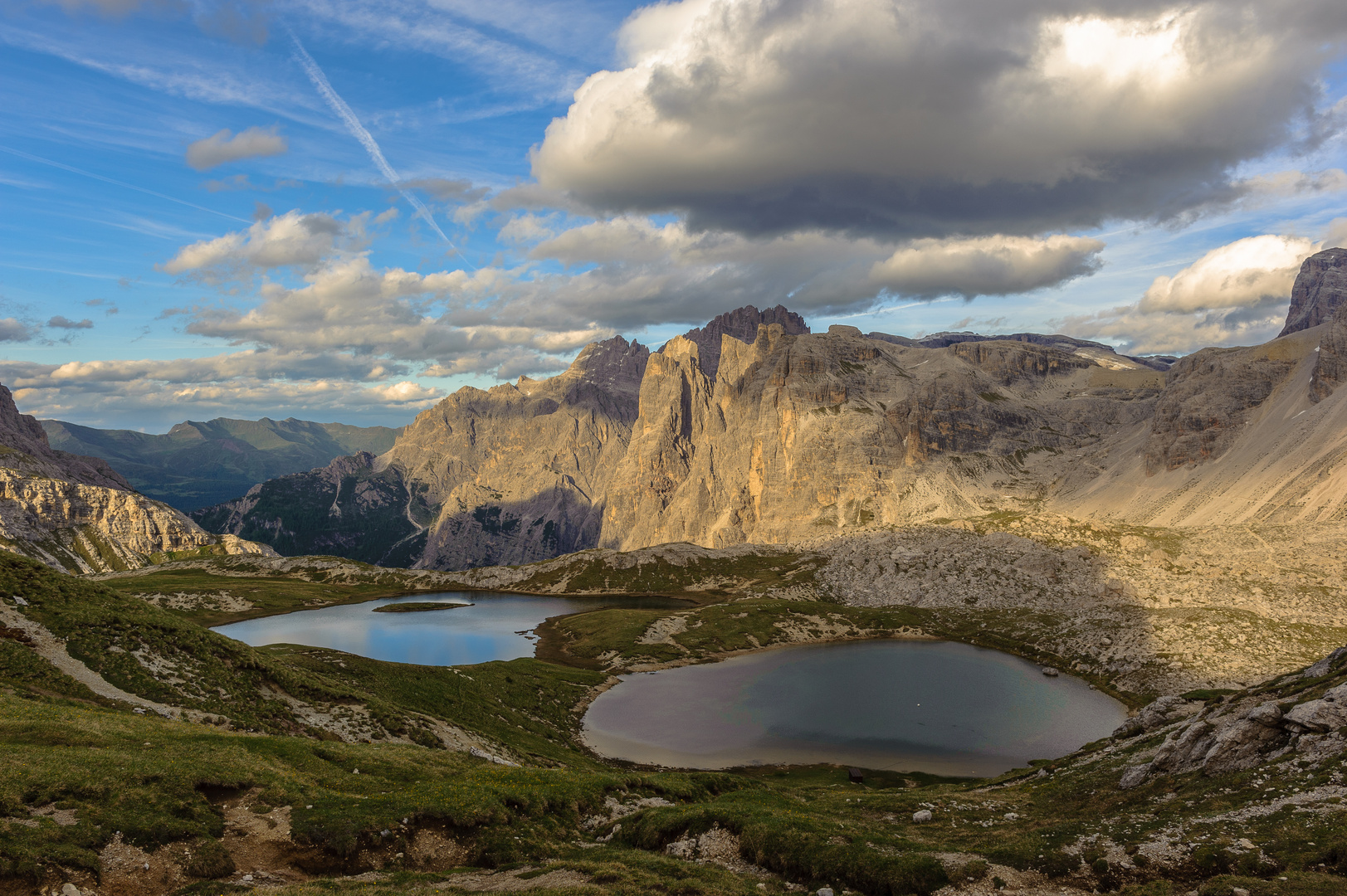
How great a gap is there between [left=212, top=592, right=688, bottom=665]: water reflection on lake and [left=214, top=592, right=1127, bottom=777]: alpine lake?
0.91 m

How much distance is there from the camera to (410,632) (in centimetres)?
16088

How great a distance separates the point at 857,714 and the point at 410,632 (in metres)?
110

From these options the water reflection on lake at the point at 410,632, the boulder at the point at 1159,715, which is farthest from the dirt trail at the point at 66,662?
the water reflection on lake at the point at 410,632

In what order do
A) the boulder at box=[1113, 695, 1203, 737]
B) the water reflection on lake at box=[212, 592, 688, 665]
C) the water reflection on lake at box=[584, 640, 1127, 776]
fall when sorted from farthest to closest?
the water reflection on lake at box=[212, 592, 688, 665] → the water reflection on lake at box=[584, 640, 1127, 776] → the boulder at box=[1113, 695, 1203, 737]

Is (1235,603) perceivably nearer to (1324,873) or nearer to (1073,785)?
(1073,785)

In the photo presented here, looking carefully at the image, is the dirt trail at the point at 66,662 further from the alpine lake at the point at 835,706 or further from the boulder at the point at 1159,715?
the boulder at the point at 1159,715

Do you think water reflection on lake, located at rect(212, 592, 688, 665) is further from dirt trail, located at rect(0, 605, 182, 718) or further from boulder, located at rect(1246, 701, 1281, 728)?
boulder, located at rect(1246, 701, 1281, 728)

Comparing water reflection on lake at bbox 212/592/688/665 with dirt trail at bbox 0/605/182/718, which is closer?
dirt trail at bbox 0/605/182/718

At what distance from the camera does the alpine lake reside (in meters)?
82.9

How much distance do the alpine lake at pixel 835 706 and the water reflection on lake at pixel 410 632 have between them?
91cm

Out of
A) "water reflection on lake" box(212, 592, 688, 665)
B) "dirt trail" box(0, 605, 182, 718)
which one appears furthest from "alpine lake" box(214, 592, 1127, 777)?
"dirt trail" box(0, 605, 182, 718)

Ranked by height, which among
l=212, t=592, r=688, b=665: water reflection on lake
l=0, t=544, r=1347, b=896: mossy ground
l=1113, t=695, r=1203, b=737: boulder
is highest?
l=0, t=544, r=1347, b=896: mossy ground

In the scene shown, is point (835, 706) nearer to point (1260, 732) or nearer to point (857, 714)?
point (857, 714)

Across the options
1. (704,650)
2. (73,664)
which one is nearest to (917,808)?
(73,664)
